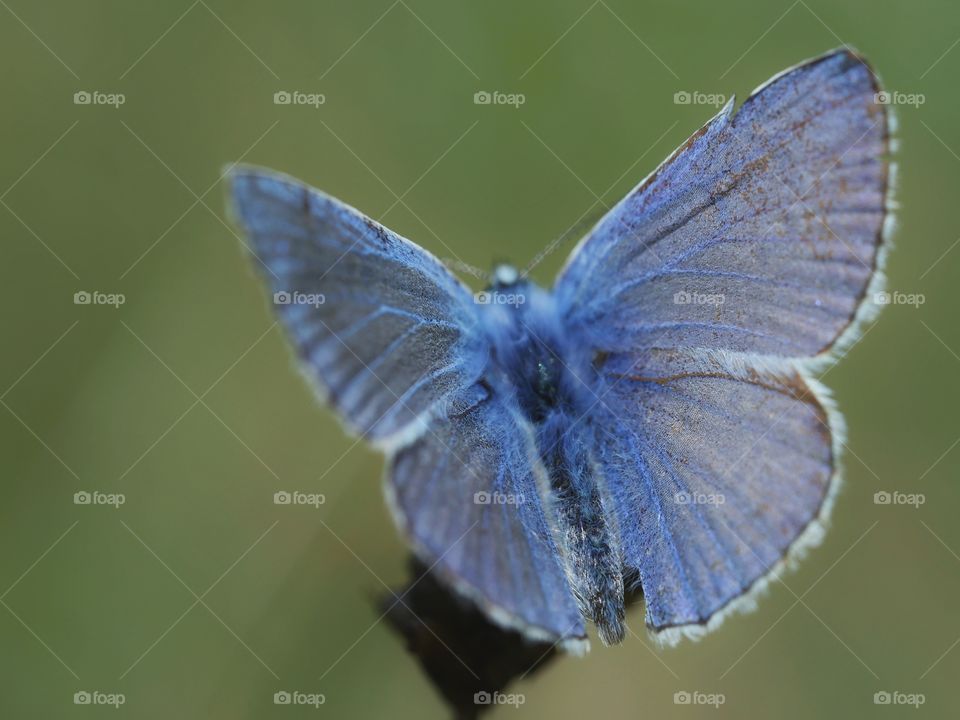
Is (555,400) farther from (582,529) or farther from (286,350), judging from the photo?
(286,350)

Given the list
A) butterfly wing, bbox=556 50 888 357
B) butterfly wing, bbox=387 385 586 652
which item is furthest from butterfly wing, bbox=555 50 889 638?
butterfly wing, bbox=387 385 586 652

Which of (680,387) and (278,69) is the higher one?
(278,69)

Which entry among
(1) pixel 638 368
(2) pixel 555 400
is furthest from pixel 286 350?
(1) pixel 638 368

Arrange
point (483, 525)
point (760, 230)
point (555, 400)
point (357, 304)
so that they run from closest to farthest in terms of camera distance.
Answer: point (357, 304)
point (483, 525)
point (760, 230)
point (555, 400)

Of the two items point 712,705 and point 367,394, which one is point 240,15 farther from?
point 712,705

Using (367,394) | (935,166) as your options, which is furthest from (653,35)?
(367,394)

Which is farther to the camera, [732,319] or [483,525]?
[732,319]

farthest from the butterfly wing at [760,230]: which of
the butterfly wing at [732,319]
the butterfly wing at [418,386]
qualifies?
the butterfly wing at [418,386]

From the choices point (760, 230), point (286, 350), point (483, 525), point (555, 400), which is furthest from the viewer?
point (286, 350)
